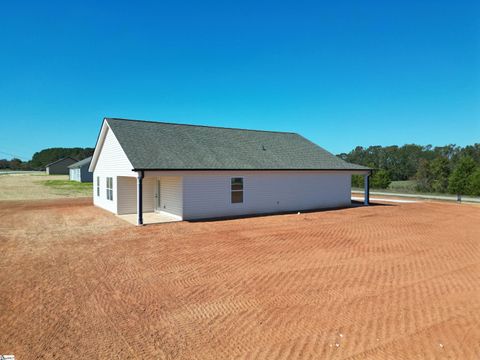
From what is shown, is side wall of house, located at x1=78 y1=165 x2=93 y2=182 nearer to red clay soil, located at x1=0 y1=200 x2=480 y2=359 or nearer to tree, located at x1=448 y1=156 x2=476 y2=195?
red clay soil, located at x1=0 y1=200 x2=480 y2=359

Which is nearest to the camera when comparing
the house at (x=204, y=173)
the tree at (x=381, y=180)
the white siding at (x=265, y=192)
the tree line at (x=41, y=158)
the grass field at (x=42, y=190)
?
the house at (x=204, y=173)

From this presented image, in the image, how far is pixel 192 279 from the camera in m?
7.66

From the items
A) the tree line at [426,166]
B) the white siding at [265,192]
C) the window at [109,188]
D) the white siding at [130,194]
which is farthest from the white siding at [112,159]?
the tree line at [426,166]

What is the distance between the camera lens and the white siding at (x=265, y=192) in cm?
1684

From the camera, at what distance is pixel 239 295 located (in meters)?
6.69

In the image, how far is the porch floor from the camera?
1612 cm

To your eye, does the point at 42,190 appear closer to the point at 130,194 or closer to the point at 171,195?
the point at 130,194

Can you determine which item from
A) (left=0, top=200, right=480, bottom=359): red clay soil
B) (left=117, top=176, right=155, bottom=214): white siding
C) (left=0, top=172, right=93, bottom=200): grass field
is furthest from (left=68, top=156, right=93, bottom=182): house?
(left=0, top=200, right=480, bottom=359): red clay soil

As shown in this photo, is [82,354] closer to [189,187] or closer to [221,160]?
[189,187]

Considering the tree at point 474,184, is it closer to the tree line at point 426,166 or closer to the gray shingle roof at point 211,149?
the tree line at point 426,166

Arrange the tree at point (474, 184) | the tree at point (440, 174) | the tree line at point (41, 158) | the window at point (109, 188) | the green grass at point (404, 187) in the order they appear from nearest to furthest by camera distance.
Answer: the window at point (109, 188) < the tree at point (474, 184) < the tree at point (440, 174) < the green grass at point (404, 187) < the tree line at point (41, 158)

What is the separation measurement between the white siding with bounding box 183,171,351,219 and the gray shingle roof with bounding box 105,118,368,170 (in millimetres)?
613

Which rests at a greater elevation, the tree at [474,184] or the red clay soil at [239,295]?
the tree at [474,184]

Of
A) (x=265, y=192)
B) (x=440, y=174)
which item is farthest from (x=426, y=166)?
(x=265, y=192)
